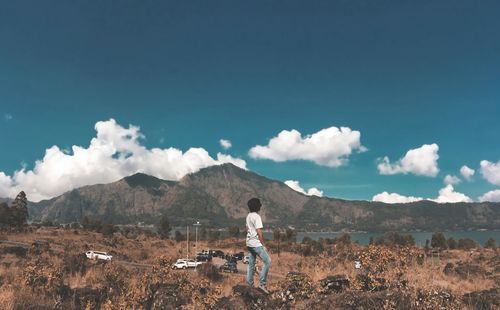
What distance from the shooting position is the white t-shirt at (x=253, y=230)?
929 cm

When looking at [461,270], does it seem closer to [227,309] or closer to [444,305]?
[444,305]

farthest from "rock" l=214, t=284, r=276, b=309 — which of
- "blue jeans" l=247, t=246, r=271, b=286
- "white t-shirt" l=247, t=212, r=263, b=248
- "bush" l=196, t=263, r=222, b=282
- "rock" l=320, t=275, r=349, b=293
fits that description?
"bush" l=196, t=263, r=222, b=282

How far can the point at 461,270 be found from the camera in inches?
953

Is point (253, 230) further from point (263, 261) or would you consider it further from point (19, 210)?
point (19, 210)

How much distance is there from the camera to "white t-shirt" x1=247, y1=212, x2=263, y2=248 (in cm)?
929

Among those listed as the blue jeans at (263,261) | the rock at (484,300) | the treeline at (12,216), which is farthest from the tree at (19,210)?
the rock at (484,300)

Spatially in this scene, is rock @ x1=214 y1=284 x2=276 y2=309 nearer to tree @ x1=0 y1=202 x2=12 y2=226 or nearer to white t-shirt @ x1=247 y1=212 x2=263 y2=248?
white t-shirt @ x1=247 y1=212 x2=263 y2=248

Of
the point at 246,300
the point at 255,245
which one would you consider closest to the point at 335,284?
the point at 255,245

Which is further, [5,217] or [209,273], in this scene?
[5,217]

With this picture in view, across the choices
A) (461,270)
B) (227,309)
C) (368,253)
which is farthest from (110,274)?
(461,270)

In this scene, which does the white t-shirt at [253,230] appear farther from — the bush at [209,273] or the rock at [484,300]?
the bush at [209,273]

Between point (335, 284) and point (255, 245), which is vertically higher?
point (255, 245)

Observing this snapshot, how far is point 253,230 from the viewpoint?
938 centimetres

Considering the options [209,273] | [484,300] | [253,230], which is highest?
[253,230]
